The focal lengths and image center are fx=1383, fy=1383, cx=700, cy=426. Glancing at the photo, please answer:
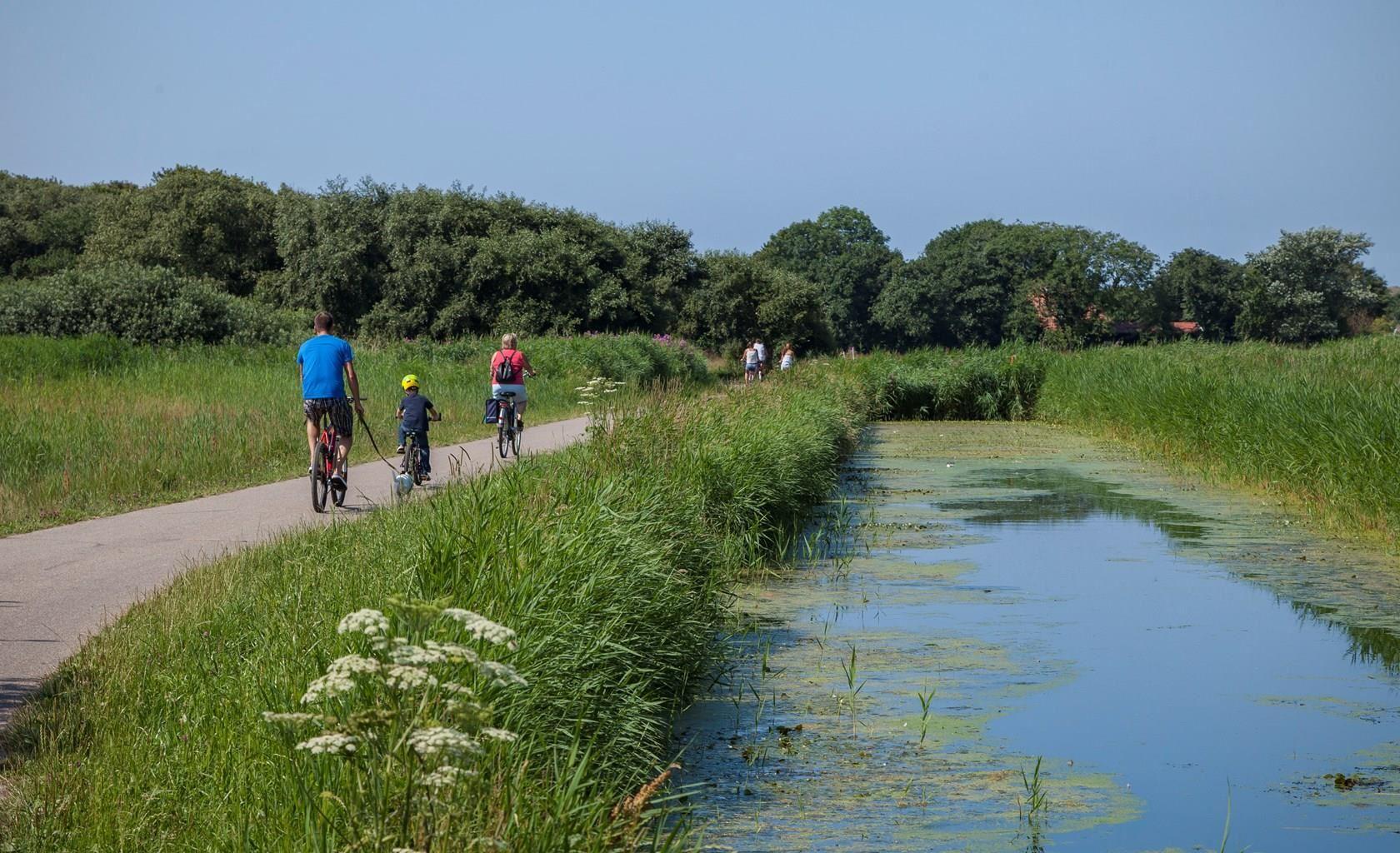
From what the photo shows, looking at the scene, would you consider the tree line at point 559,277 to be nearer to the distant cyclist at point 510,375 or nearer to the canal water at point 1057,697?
the distant cyclist at point 510,375

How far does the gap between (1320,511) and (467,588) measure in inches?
475

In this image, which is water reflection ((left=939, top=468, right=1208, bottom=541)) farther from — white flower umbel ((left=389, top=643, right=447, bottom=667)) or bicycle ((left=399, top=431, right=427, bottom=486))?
white flower umbel ((left=389, top=643, right=447, bottom=667))

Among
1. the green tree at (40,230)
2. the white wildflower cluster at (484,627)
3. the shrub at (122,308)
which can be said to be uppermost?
the green tree at (40,230)

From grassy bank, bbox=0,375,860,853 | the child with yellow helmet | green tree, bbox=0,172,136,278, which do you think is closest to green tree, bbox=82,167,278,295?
green tree, bbox=0,172,136,278

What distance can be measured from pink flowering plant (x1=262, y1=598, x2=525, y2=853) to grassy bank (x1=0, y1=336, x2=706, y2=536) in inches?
314

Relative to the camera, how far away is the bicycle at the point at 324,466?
1251cm

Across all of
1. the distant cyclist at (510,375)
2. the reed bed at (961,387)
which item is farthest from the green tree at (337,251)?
the distant cyclist at (510,375)

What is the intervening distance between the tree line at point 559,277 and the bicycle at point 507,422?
16.0 meters

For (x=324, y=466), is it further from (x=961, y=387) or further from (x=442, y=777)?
(x=961, y=387)

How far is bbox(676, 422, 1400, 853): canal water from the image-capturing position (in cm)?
611

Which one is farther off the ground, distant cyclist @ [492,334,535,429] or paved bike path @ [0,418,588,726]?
distant cyclist @ [492,334,535,429]

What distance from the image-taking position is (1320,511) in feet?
50.4

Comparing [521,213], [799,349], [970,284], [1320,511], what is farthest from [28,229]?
[1320,511]

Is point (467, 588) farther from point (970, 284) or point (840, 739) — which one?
point (970, 284)
